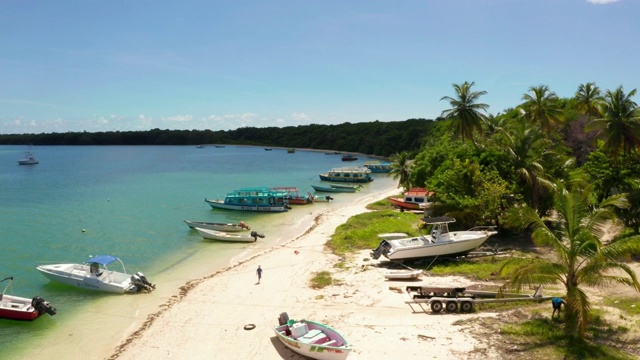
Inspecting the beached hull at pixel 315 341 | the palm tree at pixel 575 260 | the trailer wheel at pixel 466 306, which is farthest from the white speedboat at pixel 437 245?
the beached hull at pixel 315 341

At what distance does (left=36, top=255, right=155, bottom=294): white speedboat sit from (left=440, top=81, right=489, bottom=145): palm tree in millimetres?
31686

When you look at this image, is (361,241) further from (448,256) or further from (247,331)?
(247,331)

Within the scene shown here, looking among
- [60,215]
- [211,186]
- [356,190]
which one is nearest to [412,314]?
[60,215]

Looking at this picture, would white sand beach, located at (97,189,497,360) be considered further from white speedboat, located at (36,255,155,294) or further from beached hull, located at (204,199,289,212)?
beached hull, located at (204,199,289,212)

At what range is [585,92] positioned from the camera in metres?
52.0

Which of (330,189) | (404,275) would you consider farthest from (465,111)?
Answer: (330,189)

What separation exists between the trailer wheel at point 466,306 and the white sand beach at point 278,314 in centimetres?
67

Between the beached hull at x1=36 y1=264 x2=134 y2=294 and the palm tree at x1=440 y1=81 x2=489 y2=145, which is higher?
the palm tree at x1=440 y1=81 x2=489 y2=145

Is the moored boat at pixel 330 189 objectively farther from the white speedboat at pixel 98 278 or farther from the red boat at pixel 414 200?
the white speedboat at pixel 98 278

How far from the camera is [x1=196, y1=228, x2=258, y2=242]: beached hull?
40031mm

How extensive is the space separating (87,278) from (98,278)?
Result: 0.75 metres

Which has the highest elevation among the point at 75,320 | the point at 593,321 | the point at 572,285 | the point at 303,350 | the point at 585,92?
the point at 585,92

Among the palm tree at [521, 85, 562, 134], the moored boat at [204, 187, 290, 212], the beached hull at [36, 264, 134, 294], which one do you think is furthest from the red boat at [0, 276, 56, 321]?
the palm tree at [521, 85, 562, 134]

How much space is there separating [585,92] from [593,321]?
143 feet
